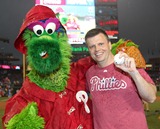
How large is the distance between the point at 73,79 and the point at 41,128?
0.60 meters

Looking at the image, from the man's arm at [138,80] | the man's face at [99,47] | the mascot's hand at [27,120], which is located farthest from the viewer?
the man's face at [99,47]

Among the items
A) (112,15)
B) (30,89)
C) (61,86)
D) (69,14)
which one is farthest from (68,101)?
(112,15)

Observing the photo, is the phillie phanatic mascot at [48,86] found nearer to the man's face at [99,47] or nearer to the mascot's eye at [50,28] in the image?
the mascot's eye at [50,28]

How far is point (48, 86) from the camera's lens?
255 cm

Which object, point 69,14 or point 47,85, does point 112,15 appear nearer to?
point 69,14

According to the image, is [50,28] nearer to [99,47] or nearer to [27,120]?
[99,47]

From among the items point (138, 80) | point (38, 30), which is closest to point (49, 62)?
point (38, 30)

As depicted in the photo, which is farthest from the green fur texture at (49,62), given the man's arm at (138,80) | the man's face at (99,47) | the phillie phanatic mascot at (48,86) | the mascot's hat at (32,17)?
the man's arm at (138,80)

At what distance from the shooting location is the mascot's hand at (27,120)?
2232 millimetres

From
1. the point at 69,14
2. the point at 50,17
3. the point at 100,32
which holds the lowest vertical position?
the point at 100,32

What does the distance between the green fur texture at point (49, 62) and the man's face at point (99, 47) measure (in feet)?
0.98

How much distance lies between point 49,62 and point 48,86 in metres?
0.22

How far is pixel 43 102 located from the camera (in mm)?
2535

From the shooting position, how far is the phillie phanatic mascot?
95.0 inches
